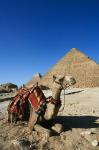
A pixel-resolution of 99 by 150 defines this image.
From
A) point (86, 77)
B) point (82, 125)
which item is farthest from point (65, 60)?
point (82, 125)

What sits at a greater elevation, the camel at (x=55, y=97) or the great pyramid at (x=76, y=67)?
the great pyramid at (x=76, y=67)

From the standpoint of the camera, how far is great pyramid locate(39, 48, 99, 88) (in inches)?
4317

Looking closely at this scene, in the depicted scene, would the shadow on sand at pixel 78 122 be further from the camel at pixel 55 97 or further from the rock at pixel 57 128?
the camel at pixel 55 97

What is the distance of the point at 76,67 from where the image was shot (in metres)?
117

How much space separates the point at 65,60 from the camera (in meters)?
120

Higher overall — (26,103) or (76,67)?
(76,67)

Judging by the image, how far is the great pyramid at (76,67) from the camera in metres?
110

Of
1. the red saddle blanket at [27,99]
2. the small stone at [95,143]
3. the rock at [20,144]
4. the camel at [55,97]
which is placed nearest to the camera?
the rock at [20,144]

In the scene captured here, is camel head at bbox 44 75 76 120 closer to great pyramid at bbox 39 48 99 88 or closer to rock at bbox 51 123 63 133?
rock at bbox 51 123 63 133

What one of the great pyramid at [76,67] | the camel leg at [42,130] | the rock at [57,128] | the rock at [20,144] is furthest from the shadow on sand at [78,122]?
the great pyramid at [76,67]

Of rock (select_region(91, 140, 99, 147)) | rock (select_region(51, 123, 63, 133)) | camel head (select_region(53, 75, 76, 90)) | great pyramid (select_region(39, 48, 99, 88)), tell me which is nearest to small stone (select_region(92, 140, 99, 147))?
rock (select_region(91, 140, 99, 147))

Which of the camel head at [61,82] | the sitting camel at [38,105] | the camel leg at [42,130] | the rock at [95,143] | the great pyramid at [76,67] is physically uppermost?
the great pyramid at [76,67]

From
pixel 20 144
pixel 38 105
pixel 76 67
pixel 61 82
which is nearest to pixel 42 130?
pixel 38 105

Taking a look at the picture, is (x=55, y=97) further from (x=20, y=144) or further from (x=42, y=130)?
(x=20, y=144)
